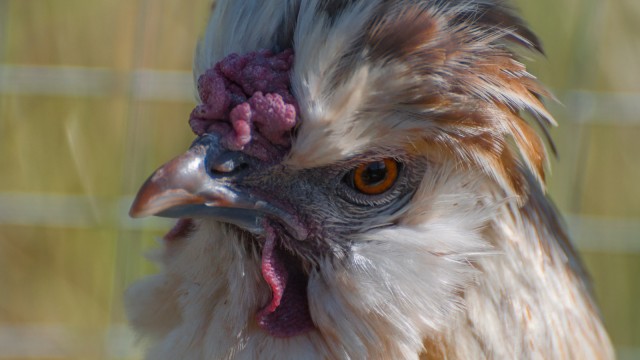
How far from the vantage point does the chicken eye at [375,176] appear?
1589mm

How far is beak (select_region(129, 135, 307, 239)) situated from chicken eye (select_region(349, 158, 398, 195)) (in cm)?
14

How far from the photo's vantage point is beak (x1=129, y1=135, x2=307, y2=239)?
1431 millimetres

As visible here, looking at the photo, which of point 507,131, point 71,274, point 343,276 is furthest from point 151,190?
point 71,274

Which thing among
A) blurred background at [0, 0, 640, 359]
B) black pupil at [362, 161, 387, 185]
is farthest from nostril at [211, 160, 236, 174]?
blurred background at [0, 0, 640, 359]

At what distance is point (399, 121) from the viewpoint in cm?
153

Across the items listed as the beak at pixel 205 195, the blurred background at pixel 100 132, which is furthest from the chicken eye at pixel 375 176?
the blurred background at pixel 100 132

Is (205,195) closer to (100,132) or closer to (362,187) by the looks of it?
(362,187)

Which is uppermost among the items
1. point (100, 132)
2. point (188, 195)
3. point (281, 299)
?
point (100, 132)

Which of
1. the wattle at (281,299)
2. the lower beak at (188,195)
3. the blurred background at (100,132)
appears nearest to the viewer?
the lower beak at (188,195)

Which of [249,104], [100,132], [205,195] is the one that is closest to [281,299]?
[205,195]

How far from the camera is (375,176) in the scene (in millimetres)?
1601

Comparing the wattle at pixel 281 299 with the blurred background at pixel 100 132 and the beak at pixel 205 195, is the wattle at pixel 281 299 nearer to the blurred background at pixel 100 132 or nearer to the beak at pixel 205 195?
the beak at pixel 205 195

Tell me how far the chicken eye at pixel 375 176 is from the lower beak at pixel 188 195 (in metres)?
0.21

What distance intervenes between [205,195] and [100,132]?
2301 millimetres
